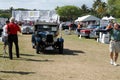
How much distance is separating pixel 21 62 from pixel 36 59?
1.52 metres

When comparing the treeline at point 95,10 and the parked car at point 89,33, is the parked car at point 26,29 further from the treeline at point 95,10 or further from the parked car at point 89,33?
the treeline at point 95,10

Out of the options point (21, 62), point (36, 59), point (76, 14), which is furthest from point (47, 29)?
point (76, 14)

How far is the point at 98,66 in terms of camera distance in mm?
15828

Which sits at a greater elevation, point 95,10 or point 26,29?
point 95,10

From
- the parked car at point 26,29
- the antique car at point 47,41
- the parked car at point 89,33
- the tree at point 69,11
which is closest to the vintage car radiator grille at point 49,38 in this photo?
the antique car at point 47,41

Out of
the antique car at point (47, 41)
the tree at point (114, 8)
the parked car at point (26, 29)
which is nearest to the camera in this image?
the antique car at point (47, 41)

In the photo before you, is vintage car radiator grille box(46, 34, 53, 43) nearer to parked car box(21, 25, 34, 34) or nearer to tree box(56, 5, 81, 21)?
parked car box(21, 25, 34, 34)

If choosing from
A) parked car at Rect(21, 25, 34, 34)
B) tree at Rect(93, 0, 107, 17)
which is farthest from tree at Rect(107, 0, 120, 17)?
parked car at Rect(21, 25, 34, 34)

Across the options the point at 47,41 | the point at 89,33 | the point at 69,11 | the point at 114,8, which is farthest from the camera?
the point at 69,11

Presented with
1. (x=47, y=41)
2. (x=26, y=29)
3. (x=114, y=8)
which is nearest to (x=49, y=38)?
(x=47, y=41)

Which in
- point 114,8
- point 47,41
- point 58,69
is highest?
point 114,8

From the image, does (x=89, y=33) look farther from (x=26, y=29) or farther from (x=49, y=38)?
(x=49, y=38)

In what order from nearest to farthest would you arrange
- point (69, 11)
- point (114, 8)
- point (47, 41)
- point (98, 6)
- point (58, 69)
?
point (58, 69)
point (47, 41)
point (114, 8)
point (98, 6)
point (69, 11)

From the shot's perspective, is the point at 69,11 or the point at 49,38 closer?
the point at 49,38
